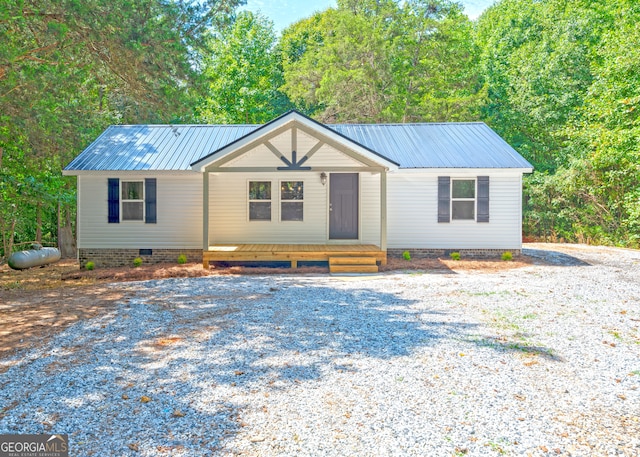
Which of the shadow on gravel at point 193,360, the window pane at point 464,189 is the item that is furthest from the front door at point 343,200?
the shadow on gravel at point 193,360

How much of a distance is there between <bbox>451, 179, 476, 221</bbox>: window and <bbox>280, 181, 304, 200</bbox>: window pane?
14.3ft

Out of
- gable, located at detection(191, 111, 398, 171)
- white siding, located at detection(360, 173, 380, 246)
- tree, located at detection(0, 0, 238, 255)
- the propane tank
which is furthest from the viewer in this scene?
the propane tank

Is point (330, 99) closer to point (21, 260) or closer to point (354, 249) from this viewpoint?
point (354, 249)

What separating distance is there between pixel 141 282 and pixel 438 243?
7926 millimetres

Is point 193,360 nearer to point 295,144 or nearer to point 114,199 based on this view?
point 295,144

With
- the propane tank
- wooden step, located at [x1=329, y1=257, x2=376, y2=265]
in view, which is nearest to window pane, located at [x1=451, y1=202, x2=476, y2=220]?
wooden step, located at [x1=329, y1=257, x2=376, y2=265]

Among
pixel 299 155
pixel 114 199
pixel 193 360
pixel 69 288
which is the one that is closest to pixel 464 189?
pixel 299 155

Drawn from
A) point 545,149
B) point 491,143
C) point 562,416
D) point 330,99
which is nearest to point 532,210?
point 545,149

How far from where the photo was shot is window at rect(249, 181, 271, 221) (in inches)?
514

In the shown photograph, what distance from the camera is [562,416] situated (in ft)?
11.3

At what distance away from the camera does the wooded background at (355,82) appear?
8.86 metres

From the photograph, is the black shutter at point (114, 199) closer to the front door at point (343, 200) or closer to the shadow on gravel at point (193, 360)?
the shadow on gravel at point (193, 360)

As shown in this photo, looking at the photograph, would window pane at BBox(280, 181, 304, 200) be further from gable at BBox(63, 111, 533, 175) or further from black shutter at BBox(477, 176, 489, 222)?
black shutter at BBox(477, 176, 489, 222)

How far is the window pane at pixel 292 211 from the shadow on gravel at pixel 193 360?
5.20 meters
